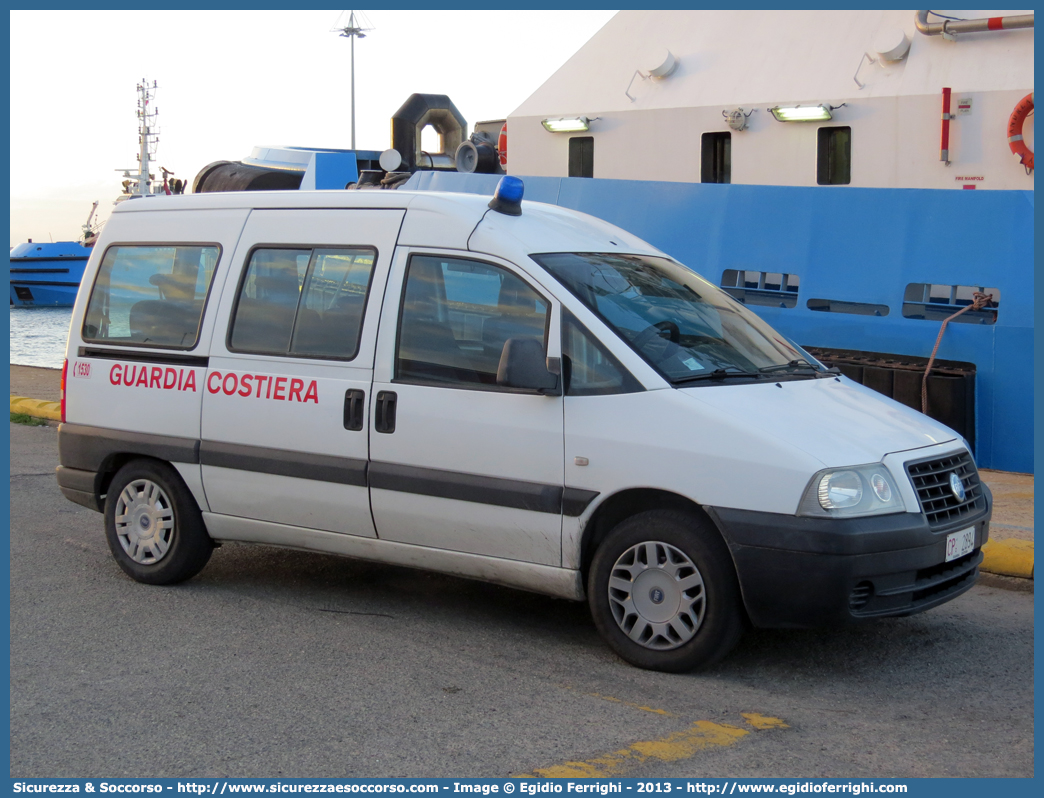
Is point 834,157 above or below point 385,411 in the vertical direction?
above

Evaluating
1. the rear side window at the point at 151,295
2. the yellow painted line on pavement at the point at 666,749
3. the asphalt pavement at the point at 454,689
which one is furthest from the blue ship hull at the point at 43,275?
the yellow painted line on pavement at the point at 666,749

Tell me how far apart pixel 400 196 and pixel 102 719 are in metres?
2.79

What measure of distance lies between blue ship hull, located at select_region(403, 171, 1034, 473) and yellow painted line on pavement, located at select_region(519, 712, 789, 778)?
5.46 m

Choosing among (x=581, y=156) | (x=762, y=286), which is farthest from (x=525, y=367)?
(x=581, y=156)

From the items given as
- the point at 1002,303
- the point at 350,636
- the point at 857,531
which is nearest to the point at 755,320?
the point at 857,531

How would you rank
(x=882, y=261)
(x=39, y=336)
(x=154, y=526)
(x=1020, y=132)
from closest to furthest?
(x=154, y=526)
(x=882, y=261)
(x=1020, y=132)
(x=39, y=336)

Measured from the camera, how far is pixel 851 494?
14.3ft

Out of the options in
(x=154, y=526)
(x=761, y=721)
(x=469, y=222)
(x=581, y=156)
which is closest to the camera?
(x=761, y=721)

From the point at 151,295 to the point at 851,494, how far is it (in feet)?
13.0

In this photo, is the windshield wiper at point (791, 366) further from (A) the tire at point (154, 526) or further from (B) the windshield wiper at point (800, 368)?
(A) the tire at point (154, 526)

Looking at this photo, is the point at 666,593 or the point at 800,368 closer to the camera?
the point at 666,593

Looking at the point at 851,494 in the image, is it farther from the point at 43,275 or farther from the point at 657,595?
the point at 43,275
